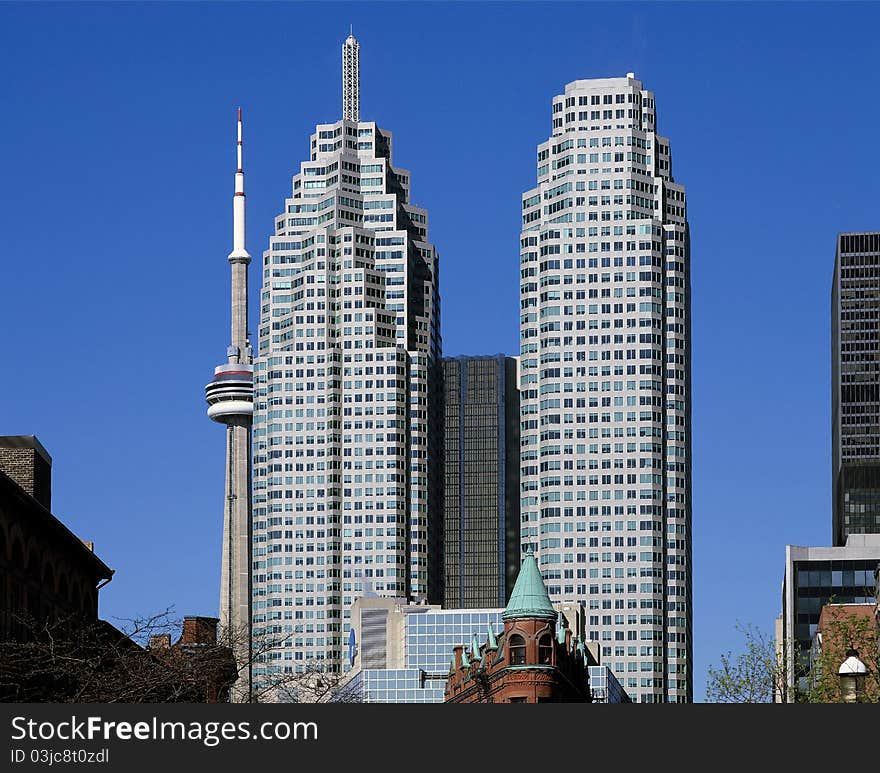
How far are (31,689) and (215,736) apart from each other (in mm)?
30162

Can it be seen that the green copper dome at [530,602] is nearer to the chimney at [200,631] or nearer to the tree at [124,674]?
the chimney at [200,631]

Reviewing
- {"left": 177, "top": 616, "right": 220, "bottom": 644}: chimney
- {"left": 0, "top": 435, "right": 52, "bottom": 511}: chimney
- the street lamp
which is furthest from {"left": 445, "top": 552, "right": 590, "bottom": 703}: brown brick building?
the street lamp

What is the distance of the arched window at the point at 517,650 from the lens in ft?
509

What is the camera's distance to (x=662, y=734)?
2709 cm

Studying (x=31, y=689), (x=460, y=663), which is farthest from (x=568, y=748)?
(x=460, y=663)

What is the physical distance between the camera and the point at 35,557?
81.4m

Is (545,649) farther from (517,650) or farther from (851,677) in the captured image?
(851,677)

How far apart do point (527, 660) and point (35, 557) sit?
78.1 m

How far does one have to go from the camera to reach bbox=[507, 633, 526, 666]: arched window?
155 m

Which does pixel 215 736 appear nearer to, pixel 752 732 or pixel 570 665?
pixel 752 732

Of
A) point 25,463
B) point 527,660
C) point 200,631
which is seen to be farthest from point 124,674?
point 527,660

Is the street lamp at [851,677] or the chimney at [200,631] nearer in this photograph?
the street lamp at [851,677]

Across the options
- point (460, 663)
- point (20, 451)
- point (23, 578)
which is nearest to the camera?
point (23, 578)

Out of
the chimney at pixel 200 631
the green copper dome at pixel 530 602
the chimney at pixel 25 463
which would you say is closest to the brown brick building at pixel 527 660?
the green copper dome at pixel 530 602
